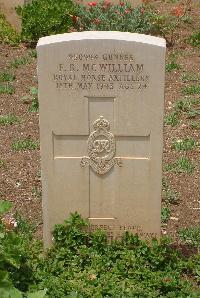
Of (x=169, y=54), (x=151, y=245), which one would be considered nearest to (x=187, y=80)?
(x=169, y=54)

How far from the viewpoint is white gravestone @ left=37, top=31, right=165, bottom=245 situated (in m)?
4.46

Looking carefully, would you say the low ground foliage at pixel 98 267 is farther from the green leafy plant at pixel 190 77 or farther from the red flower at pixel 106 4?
the red flower at pixel 106 4

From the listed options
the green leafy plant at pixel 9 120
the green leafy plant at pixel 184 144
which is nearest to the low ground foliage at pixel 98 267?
the green leafy plant at pixel 184 144

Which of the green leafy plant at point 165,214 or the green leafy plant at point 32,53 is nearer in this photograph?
the green leafy plant at point 165,214

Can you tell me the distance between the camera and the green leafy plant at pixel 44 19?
33.1 ft

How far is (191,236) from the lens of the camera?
532 centimetres

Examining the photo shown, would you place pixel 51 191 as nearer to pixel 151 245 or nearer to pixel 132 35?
pixel 151 245

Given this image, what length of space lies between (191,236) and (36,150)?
7.20 ft

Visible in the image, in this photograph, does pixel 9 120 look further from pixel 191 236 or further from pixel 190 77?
pixel 191 236

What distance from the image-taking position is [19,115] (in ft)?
25.7

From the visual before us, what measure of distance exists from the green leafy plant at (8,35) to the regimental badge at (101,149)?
230 inches

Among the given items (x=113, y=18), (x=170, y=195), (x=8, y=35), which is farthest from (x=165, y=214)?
(x=8, y=35)

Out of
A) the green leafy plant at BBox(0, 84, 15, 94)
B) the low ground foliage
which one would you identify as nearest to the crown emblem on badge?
the low ground foliage

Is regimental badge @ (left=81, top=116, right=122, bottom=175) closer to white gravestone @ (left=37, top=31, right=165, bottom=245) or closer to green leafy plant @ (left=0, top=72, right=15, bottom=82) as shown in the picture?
white gravestone @ (left=37, top=31, right=165, bottom=245)
